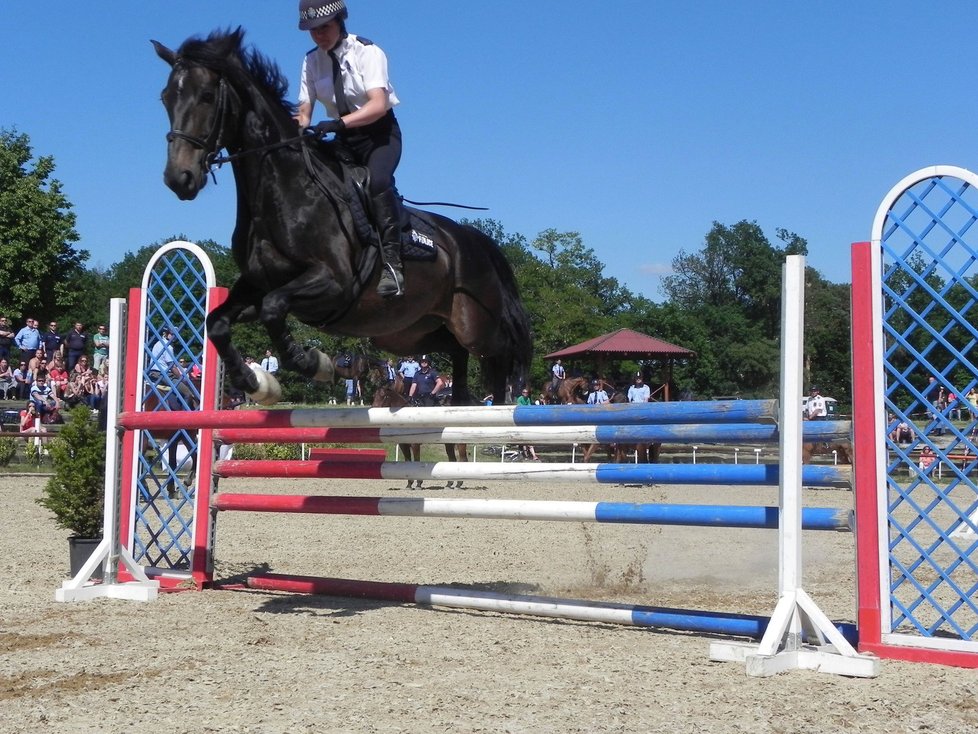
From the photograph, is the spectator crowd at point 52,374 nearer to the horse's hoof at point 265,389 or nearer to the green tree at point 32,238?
the horse's hoof at point 265,389

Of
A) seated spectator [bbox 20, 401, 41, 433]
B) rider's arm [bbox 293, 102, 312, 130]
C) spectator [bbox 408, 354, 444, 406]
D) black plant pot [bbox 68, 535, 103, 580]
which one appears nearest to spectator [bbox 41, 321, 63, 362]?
seated spectator [bbox 20, 401, 41, 433]

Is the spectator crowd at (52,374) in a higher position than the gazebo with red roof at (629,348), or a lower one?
lower

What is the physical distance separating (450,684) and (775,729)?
3.68ft

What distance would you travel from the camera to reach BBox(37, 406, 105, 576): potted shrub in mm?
6750

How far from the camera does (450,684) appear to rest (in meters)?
3.68

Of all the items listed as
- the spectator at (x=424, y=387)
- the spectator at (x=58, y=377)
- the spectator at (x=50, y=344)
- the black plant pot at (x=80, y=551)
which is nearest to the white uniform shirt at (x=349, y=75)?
the black plant pot at (x=80, y=551)

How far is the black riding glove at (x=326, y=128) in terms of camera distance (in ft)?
17.0

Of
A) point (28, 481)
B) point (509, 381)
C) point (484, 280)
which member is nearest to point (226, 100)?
point (484, 280)

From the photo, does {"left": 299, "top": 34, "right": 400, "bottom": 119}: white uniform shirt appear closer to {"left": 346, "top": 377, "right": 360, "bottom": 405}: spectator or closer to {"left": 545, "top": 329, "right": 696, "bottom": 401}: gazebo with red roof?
{"left": 545, "top": 329, "right": 696, "bottom": 401}: gazebo with red roof

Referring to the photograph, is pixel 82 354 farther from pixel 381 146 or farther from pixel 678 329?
pixel 678 329

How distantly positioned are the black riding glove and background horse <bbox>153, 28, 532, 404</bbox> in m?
0.04

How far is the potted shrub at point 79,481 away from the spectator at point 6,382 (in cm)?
1670

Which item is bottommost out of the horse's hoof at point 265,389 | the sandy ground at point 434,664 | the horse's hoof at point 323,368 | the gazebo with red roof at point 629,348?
the sandy ground at point 434,664

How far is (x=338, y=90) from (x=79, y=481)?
3.13 metres
